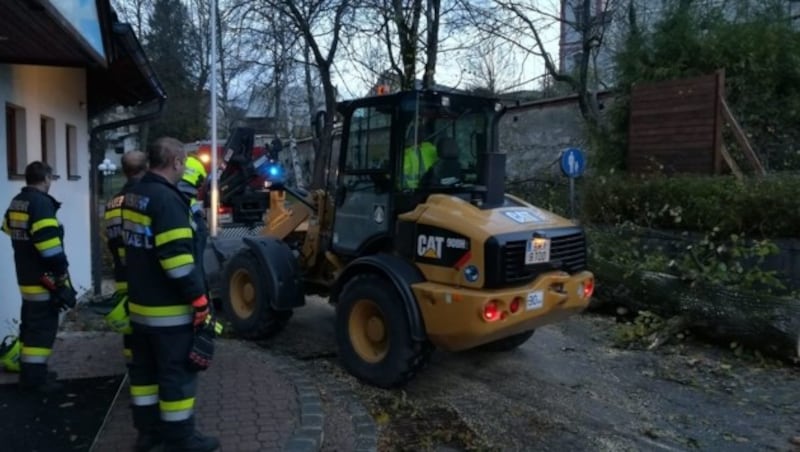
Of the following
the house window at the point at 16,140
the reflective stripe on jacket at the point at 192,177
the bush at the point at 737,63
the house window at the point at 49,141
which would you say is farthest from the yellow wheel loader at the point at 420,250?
the bush at the point at 737,63

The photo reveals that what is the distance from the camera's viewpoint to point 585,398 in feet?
18.4

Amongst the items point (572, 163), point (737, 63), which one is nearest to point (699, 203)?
point (572, 163)

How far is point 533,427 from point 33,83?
5.86 meters

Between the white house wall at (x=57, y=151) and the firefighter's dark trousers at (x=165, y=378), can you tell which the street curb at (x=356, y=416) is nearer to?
the firefighter's dark trousers at (x=165, y=378)

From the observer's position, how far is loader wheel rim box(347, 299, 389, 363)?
5.76 metres

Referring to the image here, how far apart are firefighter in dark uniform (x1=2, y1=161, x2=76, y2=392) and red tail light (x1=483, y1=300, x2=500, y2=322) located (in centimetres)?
308

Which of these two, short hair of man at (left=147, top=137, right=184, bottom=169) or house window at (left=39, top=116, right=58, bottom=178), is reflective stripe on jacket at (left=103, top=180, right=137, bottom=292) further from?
house window at (left=39, top=116, right=58, bottom=178)

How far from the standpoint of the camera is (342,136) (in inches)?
252

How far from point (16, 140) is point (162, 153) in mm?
3753

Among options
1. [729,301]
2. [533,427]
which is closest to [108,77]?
[533,427]

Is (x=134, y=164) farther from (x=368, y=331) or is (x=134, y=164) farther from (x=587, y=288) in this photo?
(x=587, y=288)

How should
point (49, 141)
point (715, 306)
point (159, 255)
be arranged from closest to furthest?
point (159, 255), point (715, 306), point (49, 141)

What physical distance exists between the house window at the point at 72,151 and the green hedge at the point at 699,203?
7.28 metres

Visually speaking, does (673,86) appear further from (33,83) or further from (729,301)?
(33,83)
